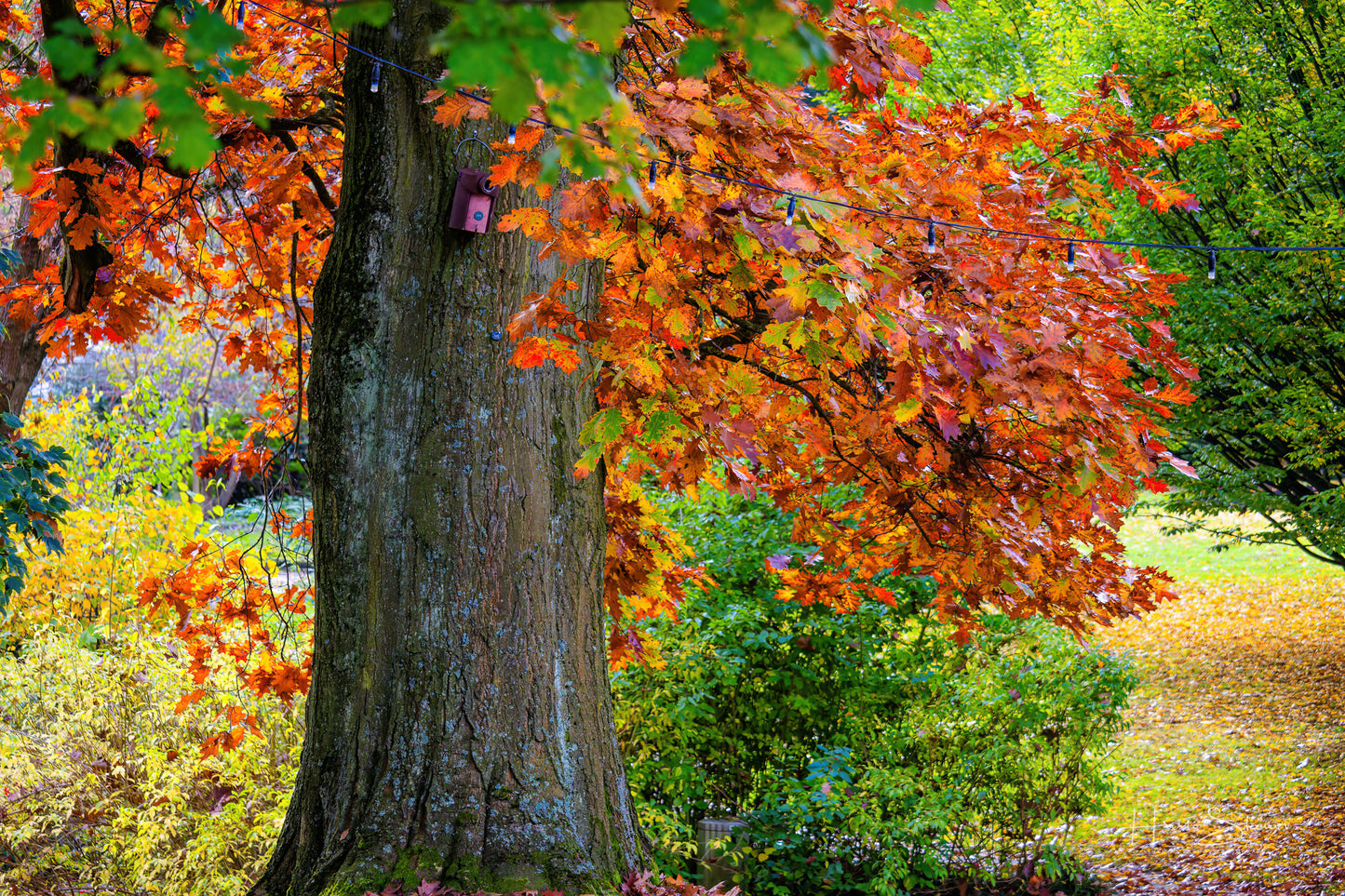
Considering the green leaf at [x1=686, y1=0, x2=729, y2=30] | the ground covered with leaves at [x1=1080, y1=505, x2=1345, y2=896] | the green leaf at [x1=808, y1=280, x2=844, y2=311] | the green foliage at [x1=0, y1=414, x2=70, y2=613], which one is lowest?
the ground covered with leaves at [x1=1080, y1=505, x2=1345, y2=896]

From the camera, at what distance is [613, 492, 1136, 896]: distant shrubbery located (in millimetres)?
5363

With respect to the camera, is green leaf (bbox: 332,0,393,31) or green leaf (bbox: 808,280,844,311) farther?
green leaf (bbox: 808,280,844,311)

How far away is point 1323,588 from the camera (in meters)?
14.9

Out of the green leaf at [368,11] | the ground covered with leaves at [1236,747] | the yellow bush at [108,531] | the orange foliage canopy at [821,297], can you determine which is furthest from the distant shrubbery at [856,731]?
the green leaf at [368,11]

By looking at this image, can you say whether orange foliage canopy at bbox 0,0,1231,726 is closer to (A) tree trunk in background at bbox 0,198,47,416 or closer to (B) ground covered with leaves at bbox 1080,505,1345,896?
(A) tree trunk in background at bbox 0,198,47,416

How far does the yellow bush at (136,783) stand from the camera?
4.40 meters

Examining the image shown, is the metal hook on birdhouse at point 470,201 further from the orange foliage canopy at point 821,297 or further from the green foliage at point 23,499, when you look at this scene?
the green foliage at point 23,499

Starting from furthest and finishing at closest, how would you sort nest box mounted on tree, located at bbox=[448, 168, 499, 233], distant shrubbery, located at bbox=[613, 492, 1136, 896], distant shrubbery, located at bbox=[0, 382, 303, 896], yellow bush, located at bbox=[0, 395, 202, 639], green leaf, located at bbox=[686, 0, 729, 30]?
yellow bush, located at bbox=[0, 395, 202, 639] < distant shrubbery, located at bbox=[613, 492, 1136, 896] < distant shrubbery, located at bbox=[0, 382, 303, 896] < nest box mounted on tree, located at bbox=[448, 168, 499, 233] < green leaf, located at bbox=[686, 0, 729, 30]

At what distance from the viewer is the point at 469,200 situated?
2.77 meters

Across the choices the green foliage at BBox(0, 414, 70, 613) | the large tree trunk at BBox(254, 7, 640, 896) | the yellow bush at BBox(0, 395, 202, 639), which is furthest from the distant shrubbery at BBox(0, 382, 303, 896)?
the large tree trunk at BBox(254, 7, 640, 896)

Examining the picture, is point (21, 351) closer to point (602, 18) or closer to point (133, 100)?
point (133, 100)

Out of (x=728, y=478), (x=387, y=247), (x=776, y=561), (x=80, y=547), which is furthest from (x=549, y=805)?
(x=80, y=547)

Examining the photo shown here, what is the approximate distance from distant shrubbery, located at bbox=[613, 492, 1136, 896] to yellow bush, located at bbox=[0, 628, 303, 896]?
1.81 meters

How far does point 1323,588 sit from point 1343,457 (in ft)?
27.5
